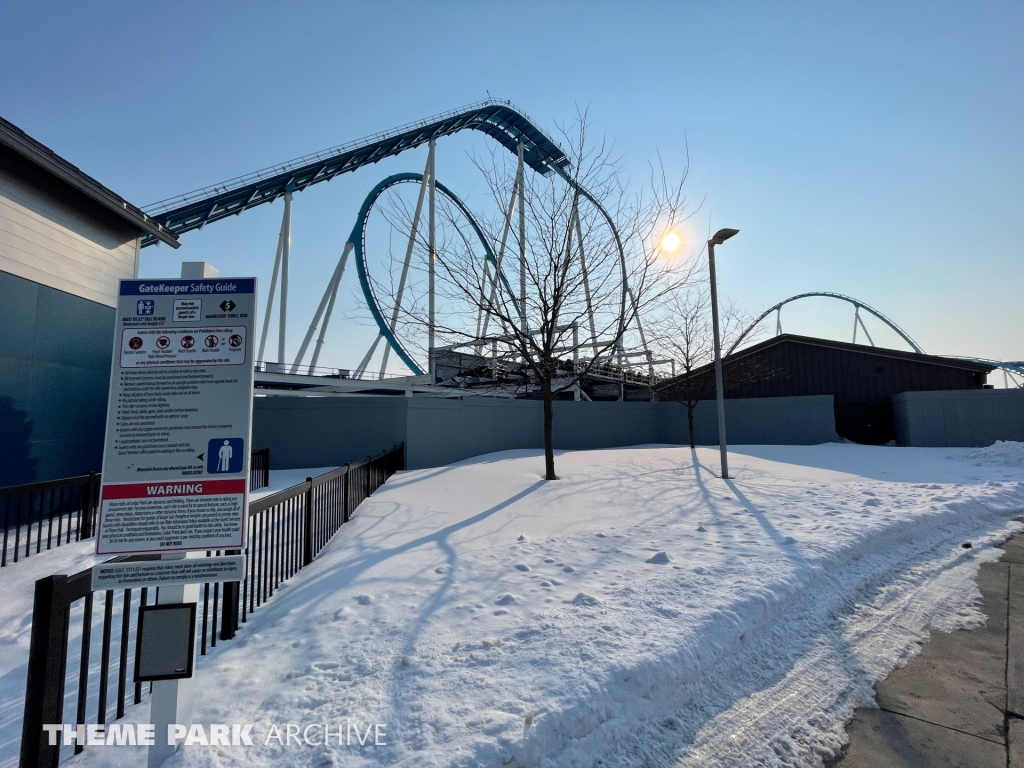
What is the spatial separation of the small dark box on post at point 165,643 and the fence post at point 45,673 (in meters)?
0.28

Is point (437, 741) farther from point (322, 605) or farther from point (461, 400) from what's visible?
point (461, 400)

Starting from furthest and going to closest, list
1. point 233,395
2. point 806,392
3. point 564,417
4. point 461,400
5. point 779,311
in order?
1. point 779,311
2. point 806,392
3. point 564,417
4. point 461,400
5. point 233,395

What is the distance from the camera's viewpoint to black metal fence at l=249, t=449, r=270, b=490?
11.0m

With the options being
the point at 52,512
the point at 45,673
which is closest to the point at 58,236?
the point at 52,512

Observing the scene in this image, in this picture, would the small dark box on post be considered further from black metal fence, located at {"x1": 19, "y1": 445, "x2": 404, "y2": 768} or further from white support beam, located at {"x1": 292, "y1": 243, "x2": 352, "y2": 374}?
white support beam, located at {"x1": 292, "y1": 243, "x2": 352, "y2": 374}

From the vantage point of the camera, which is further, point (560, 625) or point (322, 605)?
point (322, 605)

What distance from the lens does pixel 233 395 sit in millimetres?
2574

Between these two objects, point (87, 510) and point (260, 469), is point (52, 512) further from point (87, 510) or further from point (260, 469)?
point (260, 469)

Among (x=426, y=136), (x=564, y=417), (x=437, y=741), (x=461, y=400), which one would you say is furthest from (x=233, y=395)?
(x=426, y=136)

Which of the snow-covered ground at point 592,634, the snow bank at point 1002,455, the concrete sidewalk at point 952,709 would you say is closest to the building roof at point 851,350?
the snow bank at point 1002,455

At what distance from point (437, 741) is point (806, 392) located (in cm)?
2369

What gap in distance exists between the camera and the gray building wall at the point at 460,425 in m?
13.9

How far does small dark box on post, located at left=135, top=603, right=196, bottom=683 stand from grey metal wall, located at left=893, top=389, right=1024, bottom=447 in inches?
893

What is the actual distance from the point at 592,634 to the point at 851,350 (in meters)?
22.8
